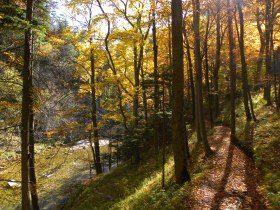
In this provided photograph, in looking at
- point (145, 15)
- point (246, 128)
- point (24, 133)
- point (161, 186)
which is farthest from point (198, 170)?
point (145, 15)

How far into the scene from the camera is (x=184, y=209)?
8.29 metres

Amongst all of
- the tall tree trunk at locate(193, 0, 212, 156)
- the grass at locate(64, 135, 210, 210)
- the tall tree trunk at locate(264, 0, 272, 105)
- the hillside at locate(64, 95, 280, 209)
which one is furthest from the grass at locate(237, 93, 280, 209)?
the grass at locate(64, 135, 210, 210)

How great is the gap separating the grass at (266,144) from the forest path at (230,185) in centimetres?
32

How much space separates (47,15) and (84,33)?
6.49 metres

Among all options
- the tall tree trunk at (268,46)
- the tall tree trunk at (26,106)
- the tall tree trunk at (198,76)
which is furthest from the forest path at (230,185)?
the tall tree trunk at (268,46)

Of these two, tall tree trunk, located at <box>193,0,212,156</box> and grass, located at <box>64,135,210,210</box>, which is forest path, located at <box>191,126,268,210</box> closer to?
grass, located at <box>64,135,210,210</box>

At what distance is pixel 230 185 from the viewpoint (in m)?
9.64

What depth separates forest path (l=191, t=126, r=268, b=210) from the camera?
8.29 m

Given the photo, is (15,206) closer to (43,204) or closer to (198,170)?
(43,204)

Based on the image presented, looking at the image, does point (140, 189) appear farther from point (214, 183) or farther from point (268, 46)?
point (268, 46)

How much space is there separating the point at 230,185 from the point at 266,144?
3.90m

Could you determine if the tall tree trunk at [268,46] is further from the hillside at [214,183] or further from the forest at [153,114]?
the hillside at [214,183]

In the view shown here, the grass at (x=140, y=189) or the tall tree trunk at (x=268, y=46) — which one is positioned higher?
the tall tree trunk at (x=268, y=46)

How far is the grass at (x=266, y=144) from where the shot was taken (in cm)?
906
